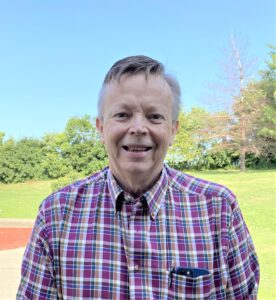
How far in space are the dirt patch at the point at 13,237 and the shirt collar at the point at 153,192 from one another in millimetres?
6095

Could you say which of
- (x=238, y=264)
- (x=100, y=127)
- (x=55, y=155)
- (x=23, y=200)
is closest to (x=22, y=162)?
(x=55, y=155)

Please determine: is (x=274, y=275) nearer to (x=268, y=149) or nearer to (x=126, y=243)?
(x=126, y=243)

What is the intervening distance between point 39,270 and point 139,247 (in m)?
→ 0.32

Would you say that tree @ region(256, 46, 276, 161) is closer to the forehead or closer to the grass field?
the grass field

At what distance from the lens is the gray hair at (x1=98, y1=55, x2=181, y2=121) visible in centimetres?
116

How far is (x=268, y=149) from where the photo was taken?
79.9 ft

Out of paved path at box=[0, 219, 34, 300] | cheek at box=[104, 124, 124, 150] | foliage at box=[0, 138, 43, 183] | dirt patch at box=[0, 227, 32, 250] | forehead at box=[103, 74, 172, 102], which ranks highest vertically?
forehead at box=[103, 74, 172, 102]

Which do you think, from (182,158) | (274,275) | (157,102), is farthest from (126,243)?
(182,158)

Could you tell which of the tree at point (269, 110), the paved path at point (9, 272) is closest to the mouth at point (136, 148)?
the paved path at point (9, 272)

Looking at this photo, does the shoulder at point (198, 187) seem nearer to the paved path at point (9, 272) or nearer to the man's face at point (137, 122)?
the man's face at point (137, 122)

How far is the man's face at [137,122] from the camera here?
3.76 ft

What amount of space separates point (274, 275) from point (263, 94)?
2075 cm

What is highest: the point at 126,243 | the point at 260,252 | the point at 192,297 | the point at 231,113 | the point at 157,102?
the point at 231,113

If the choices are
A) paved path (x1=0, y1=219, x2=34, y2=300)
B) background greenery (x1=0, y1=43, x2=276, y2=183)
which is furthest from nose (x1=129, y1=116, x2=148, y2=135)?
background greenery (x1=0, y1=43, x2=276, y2=183)
